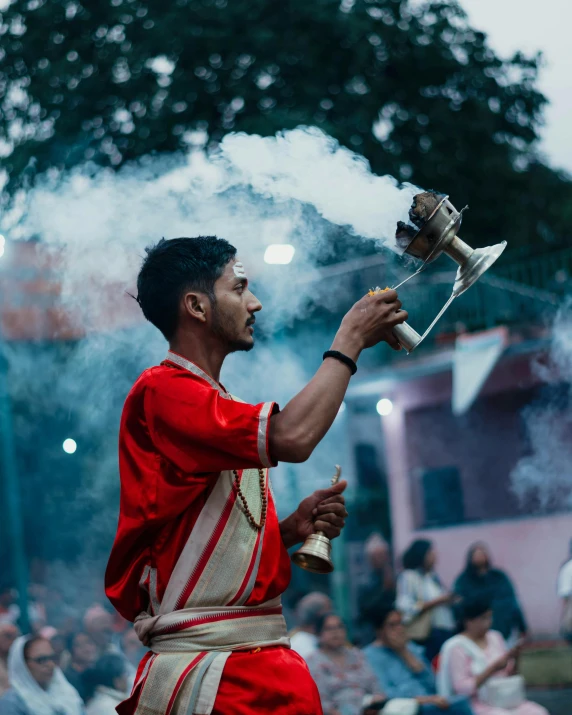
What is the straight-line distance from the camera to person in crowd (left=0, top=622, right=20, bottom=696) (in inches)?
211

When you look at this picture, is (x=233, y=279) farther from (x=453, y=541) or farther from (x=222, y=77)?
(x=222, y=77)

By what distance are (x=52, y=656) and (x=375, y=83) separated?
917cm

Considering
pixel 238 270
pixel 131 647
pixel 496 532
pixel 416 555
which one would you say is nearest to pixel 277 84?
pixel 496 532

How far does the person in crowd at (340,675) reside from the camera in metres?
5.36

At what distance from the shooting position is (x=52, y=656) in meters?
5.42

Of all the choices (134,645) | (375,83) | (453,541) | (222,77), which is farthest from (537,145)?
(134,645)

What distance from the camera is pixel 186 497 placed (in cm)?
226

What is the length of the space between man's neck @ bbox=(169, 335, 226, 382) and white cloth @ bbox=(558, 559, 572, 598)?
203 inches

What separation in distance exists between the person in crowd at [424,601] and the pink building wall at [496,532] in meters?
1.03

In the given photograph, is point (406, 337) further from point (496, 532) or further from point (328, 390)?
point (496, 532)

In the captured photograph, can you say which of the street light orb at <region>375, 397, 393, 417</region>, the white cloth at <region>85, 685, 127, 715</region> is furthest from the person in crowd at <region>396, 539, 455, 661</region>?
the street light orb at <region>375, 397, 393, 417</region>

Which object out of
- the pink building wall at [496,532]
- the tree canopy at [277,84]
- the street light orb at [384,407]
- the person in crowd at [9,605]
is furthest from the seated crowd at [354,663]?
the tree canopy at [277,84]

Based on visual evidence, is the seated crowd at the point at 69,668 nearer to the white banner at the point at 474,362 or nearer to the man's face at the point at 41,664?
the man's face at the point at 41,664

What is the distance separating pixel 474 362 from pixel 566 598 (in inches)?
130
